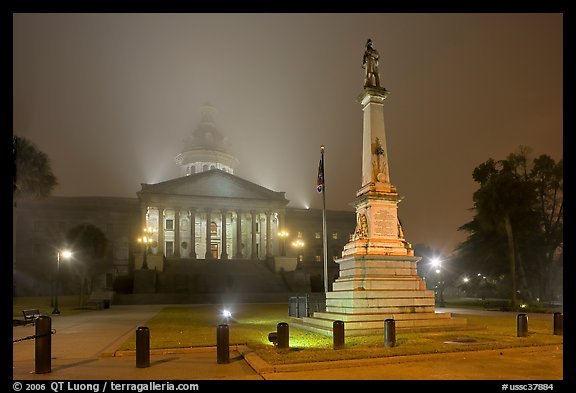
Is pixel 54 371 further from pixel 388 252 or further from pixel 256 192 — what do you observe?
pixel 256 192

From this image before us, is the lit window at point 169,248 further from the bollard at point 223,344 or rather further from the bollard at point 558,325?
the bollard at point 223,344

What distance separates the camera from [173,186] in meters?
80.7

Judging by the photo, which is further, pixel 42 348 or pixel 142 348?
pixel 142 348

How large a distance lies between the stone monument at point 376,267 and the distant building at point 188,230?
4401 cm

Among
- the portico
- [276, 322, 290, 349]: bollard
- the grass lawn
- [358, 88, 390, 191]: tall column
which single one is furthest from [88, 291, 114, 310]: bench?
[276, 322, 290, 349]: bollard

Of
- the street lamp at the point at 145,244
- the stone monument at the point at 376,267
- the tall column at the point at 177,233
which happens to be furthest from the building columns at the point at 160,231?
the stone monument at the point at 376,267

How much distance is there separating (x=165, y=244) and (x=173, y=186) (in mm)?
9291

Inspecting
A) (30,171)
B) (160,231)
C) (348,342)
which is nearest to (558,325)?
(348,342)

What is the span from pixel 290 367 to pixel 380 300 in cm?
833

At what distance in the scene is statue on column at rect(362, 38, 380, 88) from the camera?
73.7 ft

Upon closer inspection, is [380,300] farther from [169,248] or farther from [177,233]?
[169,248]

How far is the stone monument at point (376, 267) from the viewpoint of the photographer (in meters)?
19.2

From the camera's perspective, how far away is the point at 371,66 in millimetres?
22844
